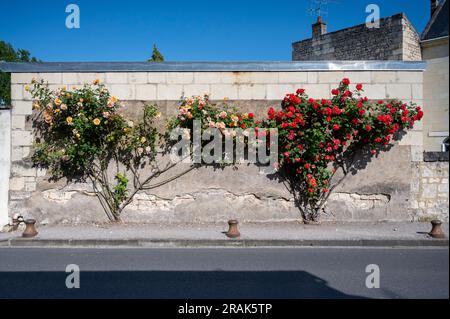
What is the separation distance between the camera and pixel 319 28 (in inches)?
843

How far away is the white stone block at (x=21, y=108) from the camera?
841 centimetres

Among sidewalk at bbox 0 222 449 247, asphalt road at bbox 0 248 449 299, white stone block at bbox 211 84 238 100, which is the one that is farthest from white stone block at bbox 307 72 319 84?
asphalt road at bbox 0 248 449 299

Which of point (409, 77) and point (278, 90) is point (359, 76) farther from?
point (278, 90)

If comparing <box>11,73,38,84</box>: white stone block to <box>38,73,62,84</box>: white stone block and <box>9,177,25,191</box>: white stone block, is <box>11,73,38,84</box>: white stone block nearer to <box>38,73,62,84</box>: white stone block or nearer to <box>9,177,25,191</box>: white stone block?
<box>38,73,62,84</box>: white stone block

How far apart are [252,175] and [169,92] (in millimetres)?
2640

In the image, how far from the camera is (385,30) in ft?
59.5

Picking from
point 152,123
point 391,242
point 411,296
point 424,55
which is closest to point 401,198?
point 391,242

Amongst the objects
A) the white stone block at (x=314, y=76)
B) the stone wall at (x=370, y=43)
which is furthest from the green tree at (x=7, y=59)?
the white stone block at (x=314, y=76)

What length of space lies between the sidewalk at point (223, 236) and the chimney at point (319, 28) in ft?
51.5

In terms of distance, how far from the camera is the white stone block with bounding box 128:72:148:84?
8539 mm

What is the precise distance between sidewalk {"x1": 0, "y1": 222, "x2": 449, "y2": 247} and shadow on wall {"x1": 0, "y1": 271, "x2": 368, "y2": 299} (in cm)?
183

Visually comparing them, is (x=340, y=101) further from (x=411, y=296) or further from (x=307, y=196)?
(x=411, y=296)

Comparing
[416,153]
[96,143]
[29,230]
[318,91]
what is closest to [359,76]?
[318,91]

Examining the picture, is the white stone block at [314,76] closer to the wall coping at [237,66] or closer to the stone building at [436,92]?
the wall coping at [237,66]
